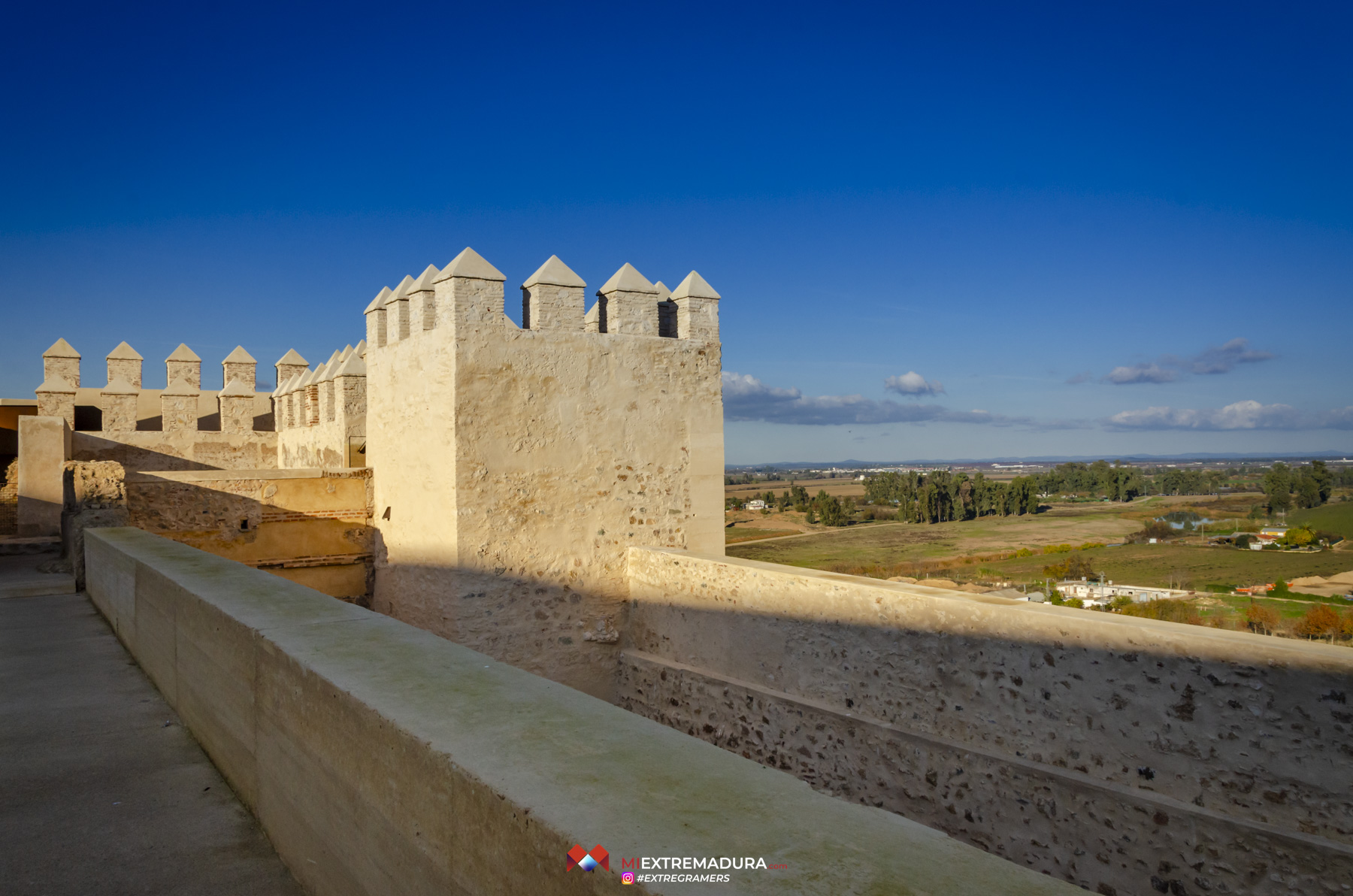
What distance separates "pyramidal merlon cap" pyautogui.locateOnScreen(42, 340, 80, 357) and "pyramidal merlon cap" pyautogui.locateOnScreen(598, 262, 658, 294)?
11.1m

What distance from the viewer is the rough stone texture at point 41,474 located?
1151 cm

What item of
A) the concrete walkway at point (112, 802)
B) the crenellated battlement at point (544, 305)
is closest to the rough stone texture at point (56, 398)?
the crenellated battlement at point (544, 305)

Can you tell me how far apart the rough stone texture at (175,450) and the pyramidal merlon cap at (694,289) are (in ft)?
27.8

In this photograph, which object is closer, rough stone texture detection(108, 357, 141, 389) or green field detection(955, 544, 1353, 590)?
rough stone texture detection(108, 357, 141, 389)

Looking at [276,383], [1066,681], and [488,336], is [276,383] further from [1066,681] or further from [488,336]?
[1066,681]

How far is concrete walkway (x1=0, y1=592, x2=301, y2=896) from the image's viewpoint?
221 centimetres

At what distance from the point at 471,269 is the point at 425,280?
0.84 meters

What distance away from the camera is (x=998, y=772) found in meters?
5.38

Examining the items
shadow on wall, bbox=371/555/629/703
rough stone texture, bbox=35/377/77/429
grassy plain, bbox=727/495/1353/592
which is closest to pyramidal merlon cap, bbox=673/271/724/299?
shadow on wall, bbox=371/555/629/703

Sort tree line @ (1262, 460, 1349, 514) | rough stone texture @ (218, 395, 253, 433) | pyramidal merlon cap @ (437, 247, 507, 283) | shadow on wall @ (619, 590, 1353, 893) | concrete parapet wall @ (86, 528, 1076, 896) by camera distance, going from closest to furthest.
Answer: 1. concrete parapet wall @ (86, 528, 1076, 896)
2. shadow on wall @ (619, 590, 1353, 893)
3. pyramidal merlon cap @ (437, 247, 507, 283)
4. rough stone texture @ (218, 395, 253, 433)
5. tree line @ (1262, 460, 1349, 514)

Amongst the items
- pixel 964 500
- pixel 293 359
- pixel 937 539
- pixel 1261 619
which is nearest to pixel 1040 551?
pixel 937 539

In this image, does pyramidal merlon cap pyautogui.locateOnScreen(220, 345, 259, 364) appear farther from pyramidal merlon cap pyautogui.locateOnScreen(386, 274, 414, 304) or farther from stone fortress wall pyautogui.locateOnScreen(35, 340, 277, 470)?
pyramidal merlon cap pyautogui.locateOnScreen(386, 274, 414, 304)

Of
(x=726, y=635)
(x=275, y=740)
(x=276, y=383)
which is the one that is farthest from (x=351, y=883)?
(x=276, y=383)

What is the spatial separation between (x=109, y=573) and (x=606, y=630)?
4970 mm
